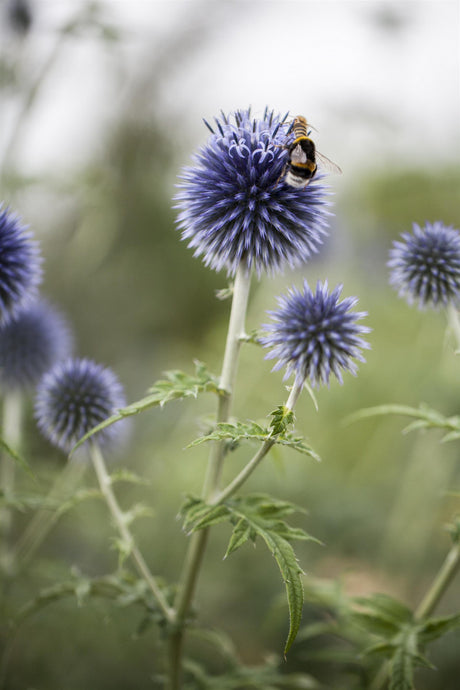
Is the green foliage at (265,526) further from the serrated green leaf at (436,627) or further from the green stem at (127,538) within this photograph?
the serrated green leaf at (436,627)

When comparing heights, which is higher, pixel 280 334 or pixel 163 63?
pixel 163 63

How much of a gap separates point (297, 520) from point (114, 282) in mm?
3166

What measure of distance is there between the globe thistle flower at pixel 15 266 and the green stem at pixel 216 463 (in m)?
0.68

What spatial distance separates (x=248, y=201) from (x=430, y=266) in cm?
71

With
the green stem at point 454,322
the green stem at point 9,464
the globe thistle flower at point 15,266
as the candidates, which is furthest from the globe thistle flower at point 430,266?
the green stem at point 9,464

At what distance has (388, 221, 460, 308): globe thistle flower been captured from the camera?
5.64 feet

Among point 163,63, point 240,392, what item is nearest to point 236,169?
point 240,392

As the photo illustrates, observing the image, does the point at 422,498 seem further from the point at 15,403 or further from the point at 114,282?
the point at 114,282

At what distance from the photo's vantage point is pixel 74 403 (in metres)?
1.74

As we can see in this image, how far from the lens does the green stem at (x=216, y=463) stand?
1.37 metres

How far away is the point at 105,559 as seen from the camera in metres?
3.07

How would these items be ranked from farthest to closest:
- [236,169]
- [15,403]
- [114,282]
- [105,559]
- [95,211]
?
[114,282] < [95,211] < [105,559] < [15,403] < [236,169]

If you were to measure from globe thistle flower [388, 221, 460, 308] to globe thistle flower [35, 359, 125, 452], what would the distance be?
1.07 metres

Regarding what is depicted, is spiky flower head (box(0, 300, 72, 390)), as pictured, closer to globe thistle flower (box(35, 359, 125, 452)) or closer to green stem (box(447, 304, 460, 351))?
globe thistle flower (box(35, 359, 125, 452))
